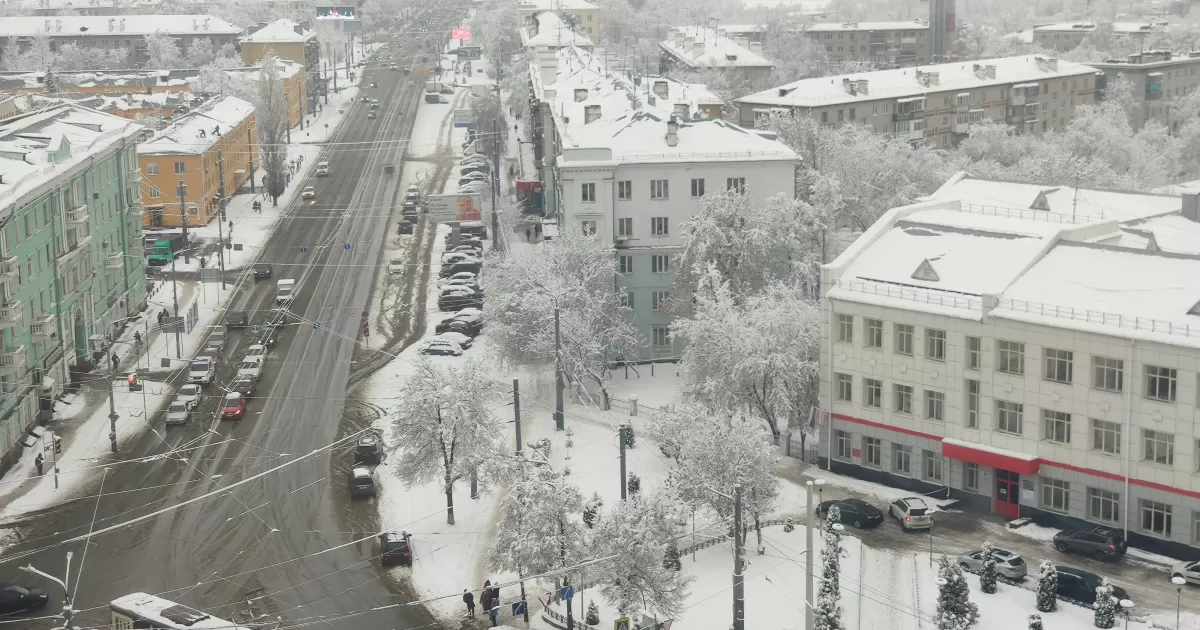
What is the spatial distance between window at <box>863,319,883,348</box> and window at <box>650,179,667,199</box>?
72.0 feet

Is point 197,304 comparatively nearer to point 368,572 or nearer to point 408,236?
point 408,236

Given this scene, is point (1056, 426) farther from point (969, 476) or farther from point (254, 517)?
point (254, 517)

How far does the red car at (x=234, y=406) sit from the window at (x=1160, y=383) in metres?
37.3

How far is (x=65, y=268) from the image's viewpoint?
70.6 metres

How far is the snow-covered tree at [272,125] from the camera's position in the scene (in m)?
120

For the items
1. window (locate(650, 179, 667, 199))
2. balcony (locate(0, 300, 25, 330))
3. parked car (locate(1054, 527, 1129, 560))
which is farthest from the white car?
parked car (locate(1054, 527, 1129, 560))

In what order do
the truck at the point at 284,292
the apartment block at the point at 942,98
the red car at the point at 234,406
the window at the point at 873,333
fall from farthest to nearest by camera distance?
the apartment block at the point at 942,98 < the truck at the point at 284,292 < the red car at the point at 234,406 < the window at the point at 873,333

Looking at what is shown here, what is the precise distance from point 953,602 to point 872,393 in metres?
14.8

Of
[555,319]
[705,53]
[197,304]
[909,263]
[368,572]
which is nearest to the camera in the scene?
[368,572]

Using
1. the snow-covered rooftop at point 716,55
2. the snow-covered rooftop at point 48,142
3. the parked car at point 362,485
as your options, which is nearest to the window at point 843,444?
the parked car at point 362,485

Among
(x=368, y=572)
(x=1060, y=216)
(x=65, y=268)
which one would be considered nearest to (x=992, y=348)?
(x=1060, y=216)

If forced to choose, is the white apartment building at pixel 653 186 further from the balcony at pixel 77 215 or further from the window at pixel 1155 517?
the window at pixel 1155 517

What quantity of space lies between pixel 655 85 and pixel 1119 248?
57.1m

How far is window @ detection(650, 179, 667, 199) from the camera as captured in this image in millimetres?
76750
